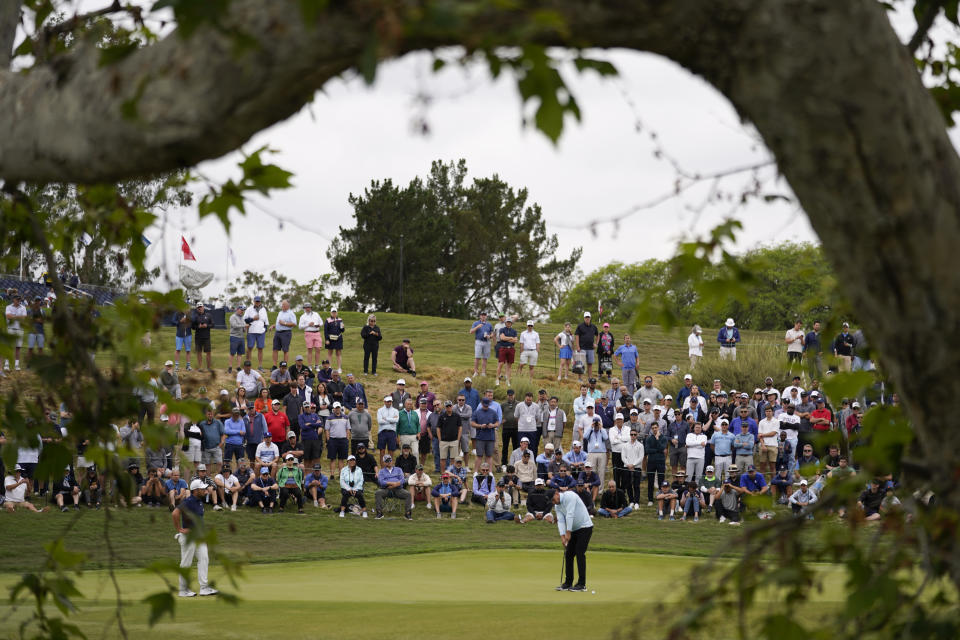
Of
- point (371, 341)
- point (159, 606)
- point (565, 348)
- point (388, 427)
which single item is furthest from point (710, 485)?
point (159, 606)

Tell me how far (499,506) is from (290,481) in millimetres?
4719

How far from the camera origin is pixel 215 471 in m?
24.5

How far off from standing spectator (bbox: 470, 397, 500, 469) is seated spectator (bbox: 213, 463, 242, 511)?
5688 millimetres

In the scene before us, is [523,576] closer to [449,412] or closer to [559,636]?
[559,636]

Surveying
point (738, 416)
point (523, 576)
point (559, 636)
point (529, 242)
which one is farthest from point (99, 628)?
point (529, 242)

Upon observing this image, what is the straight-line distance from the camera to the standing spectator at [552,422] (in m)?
26.6

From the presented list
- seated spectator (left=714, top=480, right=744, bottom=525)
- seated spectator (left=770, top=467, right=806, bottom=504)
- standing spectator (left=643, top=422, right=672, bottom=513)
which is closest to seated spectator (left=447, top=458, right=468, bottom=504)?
standing spectator (left=643, top=422, right=672, bottom=513)

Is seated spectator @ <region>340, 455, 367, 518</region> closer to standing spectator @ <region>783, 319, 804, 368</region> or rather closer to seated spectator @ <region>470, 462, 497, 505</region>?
seated spectator @ <region>470, 462, 497, 505</region>

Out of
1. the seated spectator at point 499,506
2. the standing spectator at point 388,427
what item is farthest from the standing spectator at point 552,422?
the standing spectator at point 388,427

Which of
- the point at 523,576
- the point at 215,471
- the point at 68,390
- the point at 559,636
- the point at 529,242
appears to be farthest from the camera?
the point at 529,242

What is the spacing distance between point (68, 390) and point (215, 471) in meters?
20.5

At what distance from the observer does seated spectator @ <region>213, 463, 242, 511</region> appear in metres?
23.8

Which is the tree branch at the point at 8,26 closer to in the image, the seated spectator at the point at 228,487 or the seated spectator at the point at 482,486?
the seated spectator at the point at 228,487

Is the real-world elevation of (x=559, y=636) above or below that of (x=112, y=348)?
below
